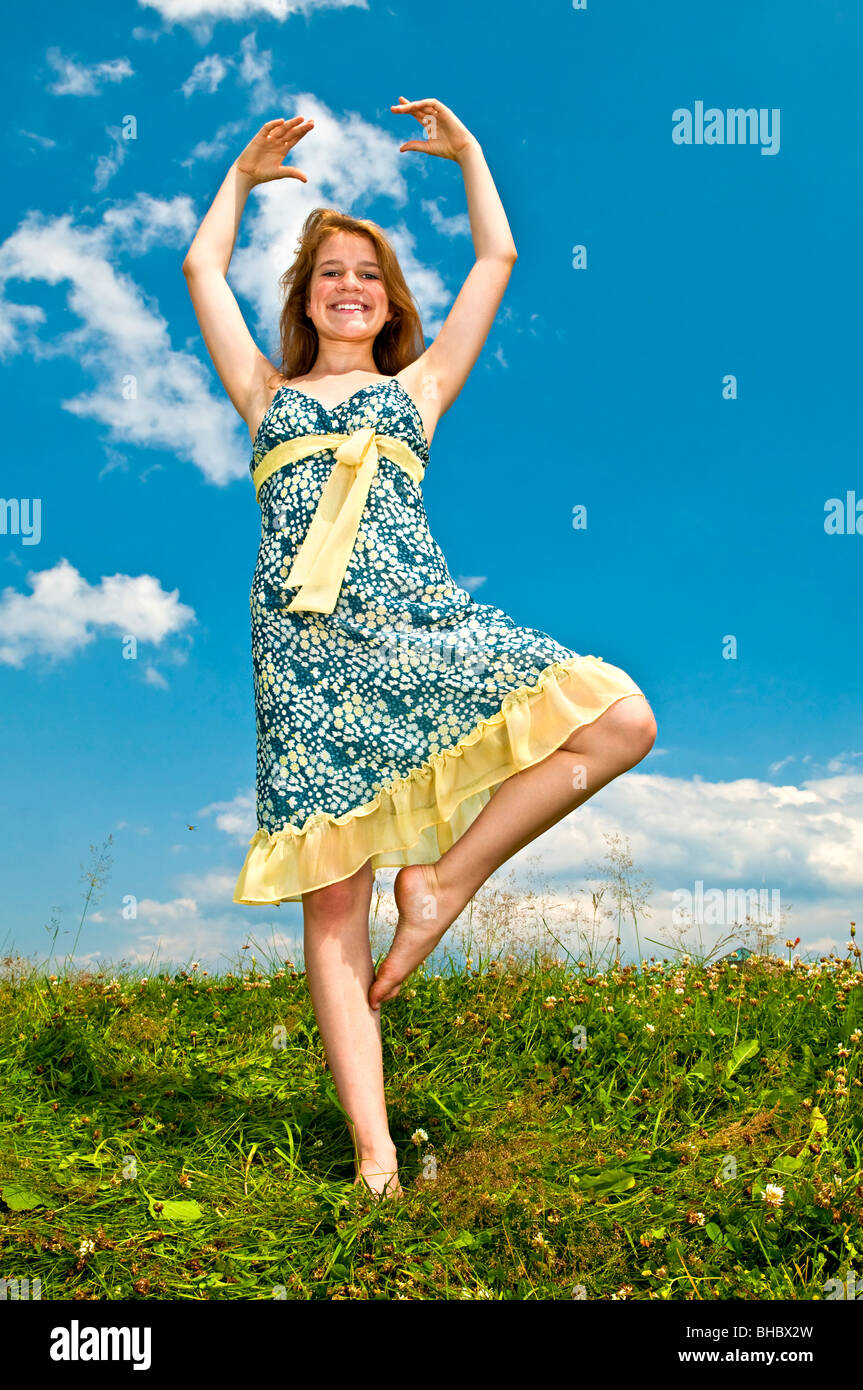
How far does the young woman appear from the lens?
3.32m

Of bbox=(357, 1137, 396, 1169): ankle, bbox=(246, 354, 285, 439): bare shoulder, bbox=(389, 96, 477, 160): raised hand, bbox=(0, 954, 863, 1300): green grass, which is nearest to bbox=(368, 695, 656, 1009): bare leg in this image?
bbox=(357, 1137, 396, 1169): ankle

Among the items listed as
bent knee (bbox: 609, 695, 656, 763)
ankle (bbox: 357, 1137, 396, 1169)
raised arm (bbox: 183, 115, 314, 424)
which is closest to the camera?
bent knee (bbox: 609, 695, 656, 763)

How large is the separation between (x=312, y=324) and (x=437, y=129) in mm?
907

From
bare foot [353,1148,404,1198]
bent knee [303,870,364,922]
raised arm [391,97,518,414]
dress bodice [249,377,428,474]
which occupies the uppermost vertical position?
raised arm [391,97,518,414]

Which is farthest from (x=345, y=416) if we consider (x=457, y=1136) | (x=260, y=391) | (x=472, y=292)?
(x=457, y=1136)

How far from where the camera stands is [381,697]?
3.48 meters

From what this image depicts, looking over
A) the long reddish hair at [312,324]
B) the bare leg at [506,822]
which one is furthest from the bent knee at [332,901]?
the long reddish hair at [312,324]

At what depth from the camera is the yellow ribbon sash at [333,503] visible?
11.5ft

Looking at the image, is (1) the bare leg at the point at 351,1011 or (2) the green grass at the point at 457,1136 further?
(1) the bare leg at the point at 351,1011

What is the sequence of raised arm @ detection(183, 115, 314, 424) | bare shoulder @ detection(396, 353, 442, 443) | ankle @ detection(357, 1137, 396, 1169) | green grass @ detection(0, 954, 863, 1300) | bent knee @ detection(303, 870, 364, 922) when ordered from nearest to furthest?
1. green grass @ detection(0, 954, 863, 1300)
2. ankle @ detection(357, 1137, 396, 1169)
3. bent knee @ detection(303, 870, 364, 922)
4. bare shoulder @ detection(396, 353, 442, 443)
5. raised arm @ detection(183, 115, 314, 424)

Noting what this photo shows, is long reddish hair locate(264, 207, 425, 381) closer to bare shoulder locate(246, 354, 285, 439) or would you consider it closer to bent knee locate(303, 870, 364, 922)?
bare shoulder locate(246, 354, 285, 439)

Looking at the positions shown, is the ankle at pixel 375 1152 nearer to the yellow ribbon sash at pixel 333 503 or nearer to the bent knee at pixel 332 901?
the bent knee at pixel 332 901

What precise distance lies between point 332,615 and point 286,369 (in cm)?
142
